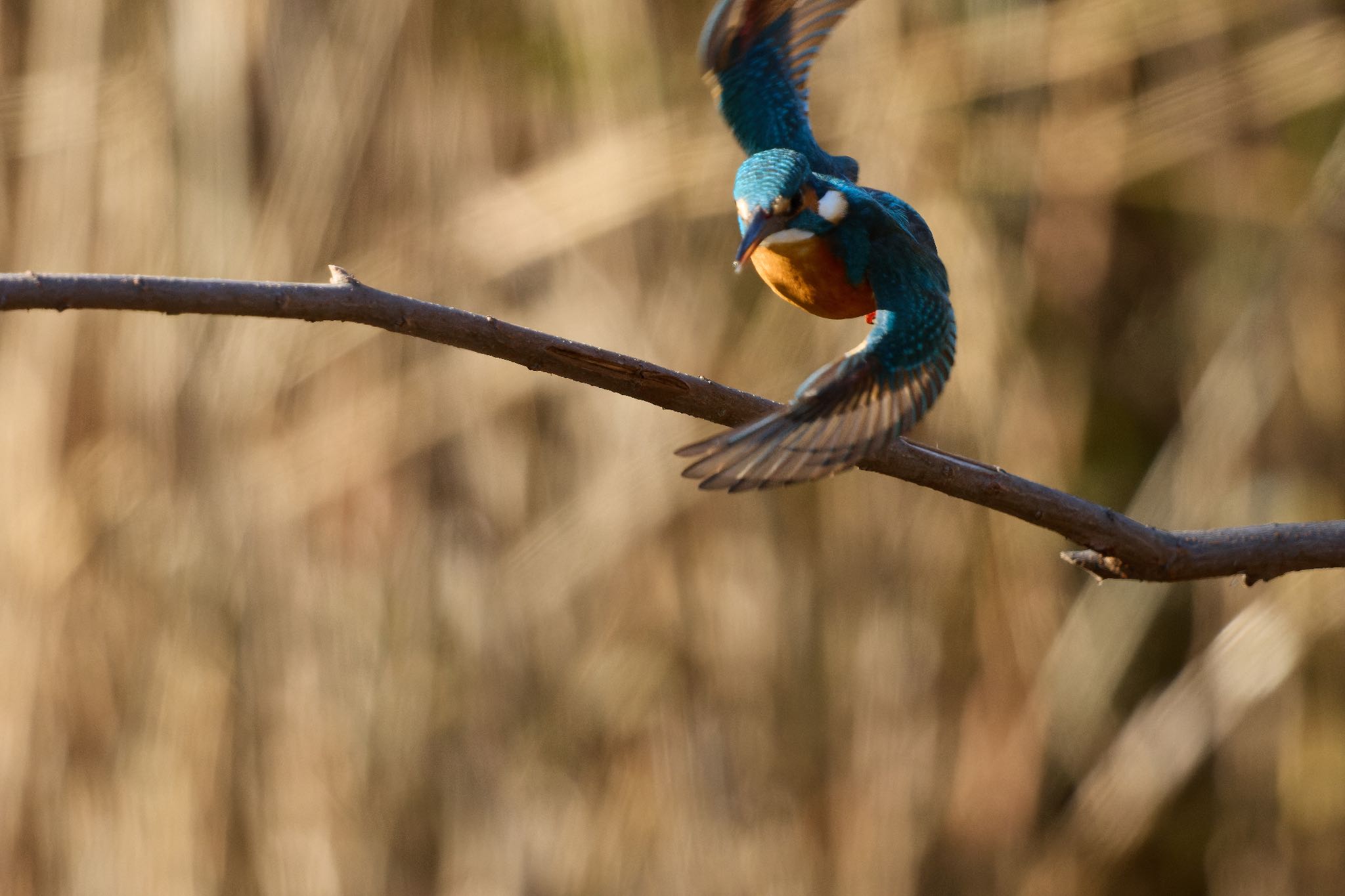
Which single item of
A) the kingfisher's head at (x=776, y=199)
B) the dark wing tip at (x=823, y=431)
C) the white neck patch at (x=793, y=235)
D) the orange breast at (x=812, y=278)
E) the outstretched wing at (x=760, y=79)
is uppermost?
the outstretched wing at (x=760, y=79)

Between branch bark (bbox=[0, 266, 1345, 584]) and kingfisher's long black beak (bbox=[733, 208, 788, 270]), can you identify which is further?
kingfisher's long black beak (bbox=[733, 208, 788, 270])

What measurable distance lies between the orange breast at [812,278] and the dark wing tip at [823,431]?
0.11m

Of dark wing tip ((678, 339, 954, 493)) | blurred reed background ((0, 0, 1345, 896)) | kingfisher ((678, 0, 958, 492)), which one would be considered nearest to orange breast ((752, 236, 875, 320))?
kingfisher ((678, 0, 958, 492))

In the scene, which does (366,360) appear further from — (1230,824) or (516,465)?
(1230,824)

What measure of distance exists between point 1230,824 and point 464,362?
1642 mm

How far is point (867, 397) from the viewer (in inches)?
34.1

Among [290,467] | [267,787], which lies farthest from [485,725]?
[290,467]

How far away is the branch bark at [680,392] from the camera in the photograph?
2.35 feet

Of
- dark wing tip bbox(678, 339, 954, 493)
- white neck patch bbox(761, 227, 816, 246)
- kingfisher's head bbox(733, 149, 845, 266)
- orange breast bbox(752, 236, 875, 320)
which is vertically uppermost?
kingfisher's head bbox(733, 149, 845, 266)

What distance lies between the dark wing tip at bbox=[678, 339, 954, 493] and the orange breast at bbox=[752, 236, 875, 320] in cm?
11

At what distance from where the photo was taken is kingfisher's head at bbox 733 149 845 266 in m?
0.94

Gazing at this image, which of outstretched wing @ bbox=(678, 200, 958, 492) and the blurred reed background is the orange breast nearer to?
outstretched wing @ bbox=(678, 200, 958, 492)

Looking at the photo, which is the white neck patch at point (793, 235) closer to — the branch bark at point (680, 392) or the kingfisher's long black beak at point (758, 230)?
the kingfisher's long black beak at point (758, 230)

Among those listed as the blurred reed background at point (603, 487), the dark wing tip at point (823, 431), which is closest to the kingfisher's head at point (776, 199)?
the dark wing tip at point (823, 431)
